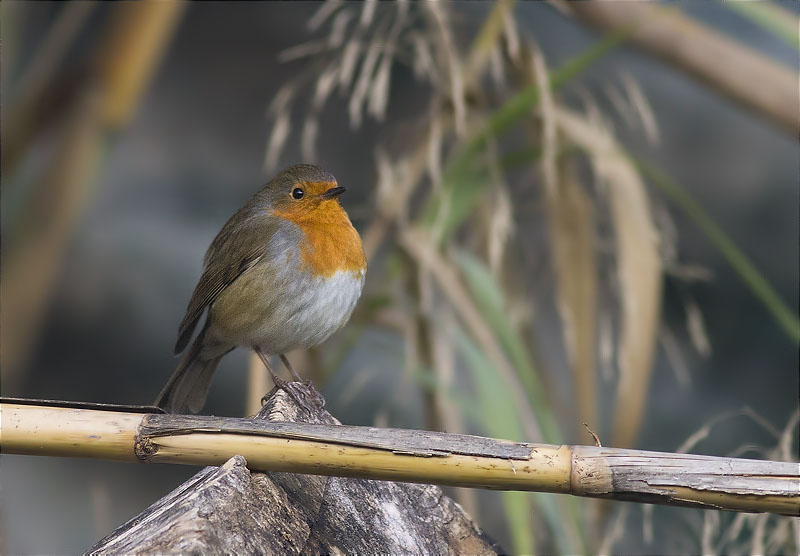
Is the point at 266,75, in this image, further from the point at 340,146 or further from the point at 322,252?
the point at 322,252

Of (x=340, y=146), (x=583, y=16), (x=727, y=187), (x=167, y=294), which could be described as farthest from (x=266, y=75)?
(x=727, y=187)

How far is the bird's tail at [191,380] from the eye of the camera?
247cm

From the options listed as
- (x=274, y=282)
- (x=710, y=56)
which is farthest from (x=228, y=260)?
(x=710, y=56)

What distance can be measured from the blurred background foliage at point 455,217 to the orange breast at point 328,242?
32cm

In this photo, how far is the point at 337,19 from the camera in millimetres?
2730

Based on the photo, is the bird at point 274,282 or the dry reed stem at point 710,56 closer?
the bird at point 274,282

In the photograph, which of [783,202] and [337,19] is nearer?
[337,19]

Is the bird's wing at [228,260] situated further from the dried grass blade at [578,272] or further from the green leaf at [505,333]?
the dried grass blade at [578,272]

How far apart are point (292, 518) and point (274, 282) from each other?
100cm

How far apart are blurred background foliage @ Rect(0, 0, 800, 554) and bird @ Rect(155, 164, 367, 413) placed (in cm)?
22

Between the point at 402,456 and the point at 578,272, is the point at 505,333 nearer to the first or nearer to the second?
the point at 578,272

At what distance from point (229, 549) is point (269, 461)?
135 mm

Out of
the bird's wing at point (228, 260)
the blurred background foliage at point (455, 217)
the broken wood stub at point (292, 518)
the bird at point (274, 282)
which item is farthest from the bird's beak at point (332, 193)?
the broken wood stub at point (292, 518)

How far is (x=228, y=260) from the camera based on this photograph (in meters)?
2.43
